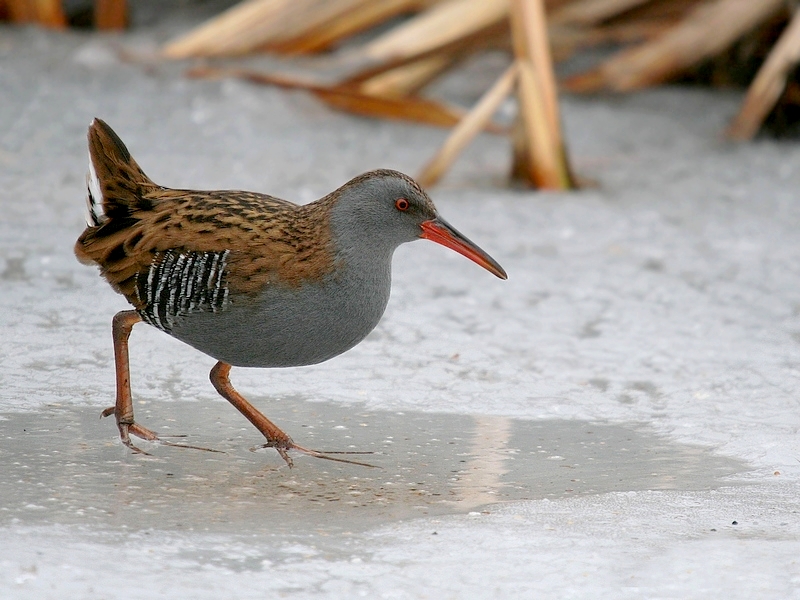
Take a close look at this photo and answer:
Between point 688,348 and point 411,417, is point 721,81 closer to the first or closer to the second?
point 688,348

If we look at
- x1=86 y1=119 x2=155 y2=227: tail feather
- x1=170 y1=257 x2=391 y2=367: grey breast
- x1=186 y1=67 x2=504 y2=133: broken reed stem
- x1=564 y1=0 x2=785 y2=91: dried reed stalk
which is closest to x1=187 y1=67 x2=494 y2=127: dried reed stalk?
x1=186 y1=67 x2=504 y2=133: broken reed stem

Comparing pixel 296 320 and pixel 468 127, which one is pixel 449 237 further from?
pixel 468 127

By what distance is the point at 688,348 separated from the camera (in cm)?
418

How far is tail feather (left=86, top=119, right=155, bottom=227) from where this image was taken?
3574 millimetres

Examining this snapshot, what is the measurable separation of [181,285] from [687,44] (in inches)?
181

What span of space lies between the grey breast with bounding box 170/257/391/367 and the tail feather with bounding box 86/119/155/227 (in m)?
0.55

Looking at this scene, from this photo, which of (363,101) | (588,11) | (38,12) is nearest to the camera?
(363,101)

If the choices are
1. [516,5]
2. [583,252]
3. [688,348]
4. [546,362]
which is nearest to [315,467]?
[546,362]

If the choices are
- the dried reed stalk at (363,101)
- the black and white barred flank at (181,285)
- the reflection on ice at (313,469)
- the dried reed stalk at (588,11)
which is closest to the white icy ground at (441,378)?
the reflection on ice at (313,469)

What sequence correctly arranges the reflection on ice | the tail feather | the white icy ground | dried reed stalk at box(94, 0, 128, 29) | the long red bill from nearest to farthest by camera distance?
1. the white icy ground
2. the reflection on ice
3. the long red bill
4. the tail feather
5. dried reed stalk at box(94, 0, 128, 29)

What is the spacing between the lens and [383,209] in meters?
3.28

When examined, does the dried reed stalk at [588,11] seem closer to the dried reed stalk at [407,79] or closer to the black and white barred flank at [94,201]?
the dried reed stalk at [407,79]

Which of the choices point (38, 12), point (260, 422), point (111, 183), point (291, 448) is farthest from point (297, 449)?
point (38, 12)

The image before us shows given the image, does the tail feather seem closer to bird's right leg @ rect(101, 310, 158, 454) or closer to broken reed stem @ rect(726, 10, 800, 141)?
bird's right leg @ rect(101, 310, 158, 454)
